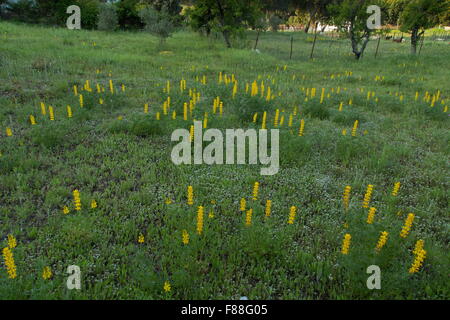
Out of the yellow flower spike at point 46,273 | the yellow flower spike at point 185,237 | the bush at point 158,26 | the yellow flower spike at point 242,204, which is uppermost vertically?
the bush at point 158,26

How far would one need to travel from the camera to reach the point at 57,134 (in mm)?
6047

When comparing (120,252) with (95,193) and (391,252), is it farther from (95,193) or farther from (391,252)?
(391,252)

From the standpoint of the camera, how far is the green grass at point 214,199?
3.26 meters

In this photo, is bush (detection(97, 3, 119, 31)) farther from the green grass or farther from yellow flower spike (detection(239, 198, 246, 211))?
yellow flower spike (detection(239, 198, 246, 211))

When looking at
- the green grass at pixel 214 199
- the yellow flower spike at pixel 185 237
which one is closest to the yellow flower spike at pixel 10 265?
the green grass at pixel 214 199

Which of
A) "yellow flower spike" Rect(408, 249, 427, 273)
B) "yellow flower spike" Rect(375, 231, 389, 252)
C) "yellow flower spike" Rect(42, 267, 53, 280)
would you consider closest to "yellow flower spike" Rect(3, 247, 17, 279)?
"yellow flower spike" Rect(42, 267, 53, 280)

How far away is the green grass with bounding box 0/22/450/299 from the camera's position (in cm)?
326

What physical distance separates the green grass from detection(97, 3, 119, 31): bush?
49.8ft

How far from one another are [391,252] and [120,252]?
9.38ft

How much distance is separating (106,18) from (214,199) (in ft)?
74.1

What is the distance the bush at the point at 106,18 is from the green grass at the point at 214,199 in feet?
49.8

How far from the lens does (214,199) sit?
15.2 ft

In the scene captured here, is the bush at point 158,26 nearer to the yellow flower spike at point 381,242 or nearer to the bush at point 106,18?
the bush at point 106,18

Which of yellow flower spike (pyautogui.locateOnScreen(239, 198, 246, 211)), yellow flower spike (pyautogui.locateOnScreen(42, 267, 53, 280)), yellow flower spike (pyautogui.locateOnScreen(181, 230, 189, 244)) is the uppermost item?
yellow flower spike (pyautogui.locateOnScreen(239, 198, 246, 211))
